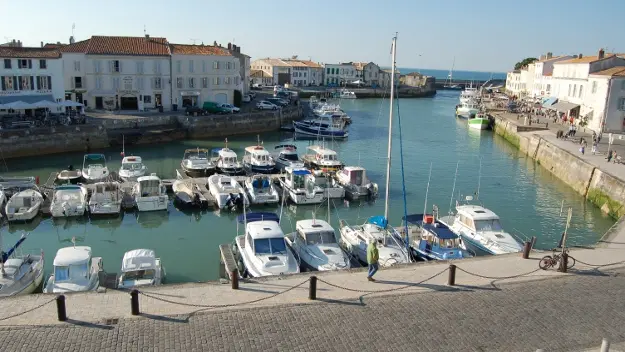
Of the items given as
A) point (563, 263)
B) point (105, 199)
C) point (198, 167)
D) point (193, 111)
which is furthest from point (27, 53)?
point (563, 263)

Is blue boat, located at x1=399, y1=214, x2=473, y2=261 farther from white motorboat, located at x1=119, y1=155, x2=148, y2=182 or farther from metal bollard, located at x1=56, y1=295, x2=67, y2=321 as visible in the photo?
white motorboat, located at x1=119, y1=155, x2=148, y2=182

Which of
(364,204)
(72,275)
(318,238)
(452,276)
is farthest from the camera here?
(364,204)

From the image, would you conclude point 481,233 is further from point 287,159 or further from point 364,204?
point 287,159

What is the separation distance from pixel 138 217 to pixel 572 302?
20419mm

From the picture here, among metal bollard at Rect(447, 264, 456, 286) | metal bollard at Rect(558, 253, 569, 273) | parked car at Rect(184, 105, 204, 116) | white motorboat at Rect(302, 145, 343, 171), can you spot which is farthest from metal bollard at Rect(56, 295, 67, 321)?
parked car at Rect(184, 105, 204, 116)

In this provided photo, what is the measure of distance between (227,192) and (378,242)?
11.4 metres

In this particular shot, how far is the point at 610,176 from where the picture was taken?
31.1 m

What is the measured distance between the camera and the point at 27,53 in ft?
150

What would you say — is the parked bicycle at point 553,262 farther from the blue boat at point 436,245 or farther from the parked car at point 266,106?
the parked car at point 266,106

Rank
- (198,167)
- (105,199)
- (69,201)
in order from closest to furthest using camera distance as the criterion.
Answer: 1. (69,201)
2. (105,199)
3. (198,167)

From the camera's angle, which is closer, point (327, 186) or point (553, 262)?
point (553, 262)

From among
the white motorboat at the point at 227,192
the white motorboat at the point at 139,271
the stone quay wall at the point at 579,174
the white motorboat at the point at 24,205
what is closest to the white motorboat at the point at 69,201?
the white motorboat at the point at 24,205

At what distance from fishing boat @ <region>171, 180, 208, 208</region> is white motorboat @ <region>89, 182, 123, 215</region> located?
302 centimetres

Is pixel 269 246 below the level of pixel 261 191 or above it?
above
